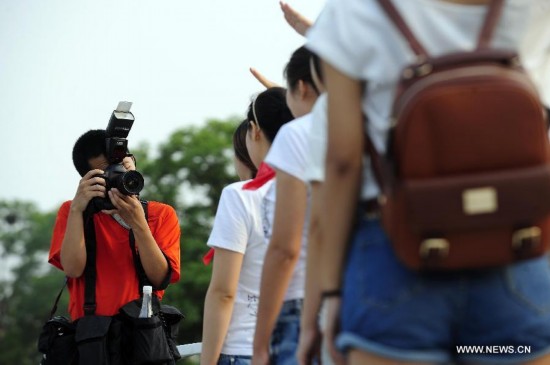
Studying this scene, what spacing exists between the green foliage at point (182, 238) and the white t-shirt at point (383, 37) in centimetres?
4495

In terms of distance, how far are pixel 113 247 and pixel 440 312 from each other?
11.1 ft

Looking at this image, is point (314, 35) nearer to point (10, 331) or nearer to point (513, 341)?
point (513, 341)

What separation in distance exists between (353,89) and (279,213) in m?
0.98

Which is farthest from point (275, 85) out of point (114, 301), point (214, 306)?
point (114, 301)

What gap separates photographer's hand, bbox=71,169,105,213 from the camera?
5801mm

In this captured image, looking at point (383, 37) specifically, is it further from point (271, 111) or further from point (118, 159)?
point (118, 159)

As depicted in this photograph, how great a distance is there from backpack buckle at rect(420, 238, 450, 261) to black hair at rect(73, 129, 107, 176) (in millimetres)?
3864

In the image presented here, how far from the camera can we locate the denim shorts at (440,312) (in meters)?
2.55

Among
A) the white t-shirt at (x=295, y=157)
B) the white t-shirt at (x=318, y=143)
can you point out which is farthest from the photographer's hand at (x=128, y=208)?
the white t-shirt at (x=318, y=143)

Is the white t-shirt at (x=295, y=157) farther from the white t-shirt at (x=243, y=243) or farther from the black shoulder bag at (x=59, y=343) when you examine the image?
the black shoulder bag at (x=59, y=343)

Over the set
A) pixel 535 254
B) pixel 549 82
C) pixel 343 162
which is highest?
pixel 549 82

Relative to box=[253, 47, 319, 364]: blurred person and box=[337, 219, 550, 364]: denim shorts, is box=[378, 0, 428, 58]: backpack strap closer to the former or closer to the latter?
box=[337, 219, 550, 364]: denim shorts

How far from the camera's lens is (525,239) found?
8.35 ft

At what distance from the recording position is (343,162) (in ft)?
8.84
